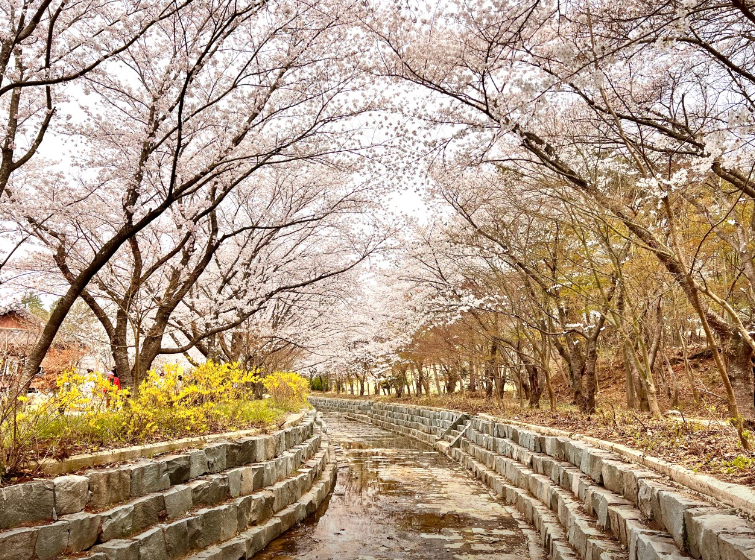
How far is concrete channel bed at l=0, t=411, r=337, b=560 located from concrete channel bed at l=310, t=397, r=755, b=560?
10.7 feet

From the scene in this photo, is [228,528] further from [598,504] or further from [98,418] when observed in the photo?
[598,504]

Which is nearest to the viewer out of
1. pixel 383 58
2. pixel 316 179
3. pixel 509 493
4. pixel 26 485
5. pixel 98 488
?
pixel 26 485

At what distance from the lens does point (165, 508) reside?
473 cm

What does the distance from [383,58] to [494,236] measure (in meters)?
6.02

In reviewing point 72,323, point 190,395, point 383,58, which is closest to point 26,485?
point 190,395

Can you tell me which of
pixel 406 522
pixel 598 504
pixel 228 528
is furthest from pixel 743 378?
pixel 228 528

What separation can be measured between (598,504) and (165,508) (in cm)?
419

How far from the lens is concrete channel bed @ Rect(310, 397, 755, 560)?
3492 mm

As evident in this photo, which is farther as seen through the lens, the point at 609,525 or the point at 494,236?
the point at 494,236

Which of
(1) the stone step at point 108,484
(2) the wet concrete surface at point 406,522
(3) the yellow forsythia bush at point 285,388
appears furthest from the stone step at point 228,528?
(3) the yellow forsythia bush at point 285,388

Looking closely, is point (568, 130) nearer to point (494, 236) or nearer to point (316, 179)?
point (494, 236)

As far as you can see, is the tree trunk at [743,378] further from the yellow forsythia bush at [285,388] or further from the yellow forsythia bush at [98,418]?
the yellow forsythia bush at [285,388]

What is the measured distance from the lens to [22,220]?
334 inches

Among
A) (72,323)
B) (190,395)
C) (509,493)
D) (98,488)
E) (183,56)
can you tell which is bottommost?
(509,493)
